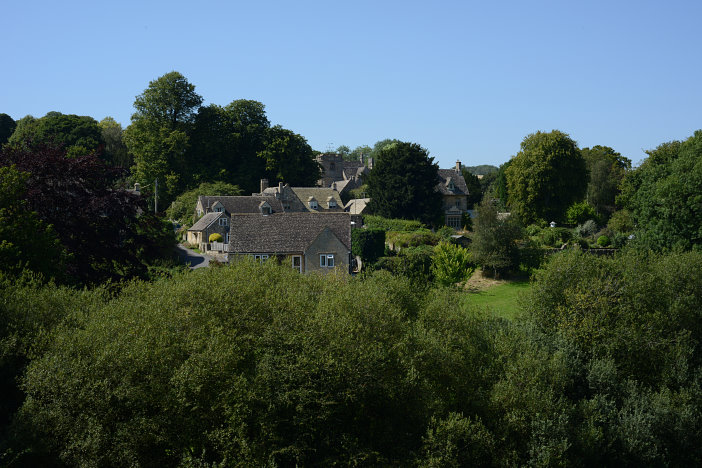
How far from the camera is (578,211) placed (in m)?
71.4

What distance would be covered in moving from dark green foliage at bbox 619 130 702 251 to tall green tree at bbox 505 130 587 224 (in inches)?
837

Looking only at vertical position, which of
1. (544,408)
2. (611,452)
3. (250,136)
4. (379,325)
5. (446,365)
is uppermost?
(250,136)

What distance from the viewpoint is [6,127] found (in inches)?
3858

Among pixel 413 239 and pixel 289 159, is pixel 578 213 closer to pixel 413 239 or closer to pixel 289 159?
pixel 413 239

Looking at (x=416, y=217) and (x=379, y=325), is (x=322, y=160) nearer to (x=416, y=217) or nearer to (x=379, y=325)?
(x=416, y=217)

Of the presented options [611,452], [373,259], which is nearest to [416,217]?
[373,259]

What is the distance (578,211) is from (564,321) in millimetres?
50603

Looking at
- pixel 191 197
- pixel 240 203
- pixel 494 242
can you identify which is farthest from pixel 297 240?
pixel 191 197

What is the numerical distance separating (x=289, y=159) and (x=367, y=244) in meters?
33.2

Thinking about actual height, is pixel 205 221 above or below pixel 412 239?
above

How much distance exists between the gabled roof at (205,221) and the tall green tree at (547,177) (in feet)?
109

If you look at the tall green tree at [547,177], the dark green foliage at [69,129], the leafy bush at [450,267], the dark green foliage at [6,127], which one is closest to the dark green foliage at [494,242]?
the leafy bush at [450,267]

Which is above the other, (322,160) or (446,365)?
(322,160)

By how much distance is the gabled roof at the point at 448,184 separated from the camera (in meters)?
76.1
